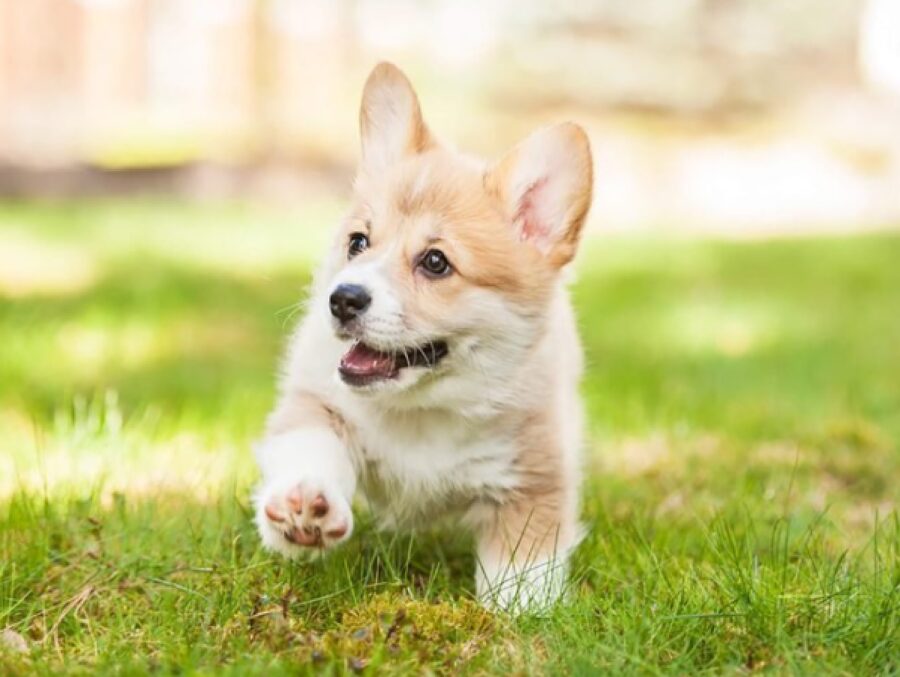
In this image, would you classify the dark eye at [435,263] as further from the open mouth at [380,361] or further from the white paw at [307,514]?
the white paw at [307,514]

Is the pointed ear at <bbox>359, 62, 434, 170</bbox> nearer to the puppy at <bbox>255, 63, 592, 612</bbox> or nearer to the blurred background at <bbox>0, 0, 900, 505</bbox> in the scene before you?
the puppy at <bbox>255, 63, 592, 612</bbox>

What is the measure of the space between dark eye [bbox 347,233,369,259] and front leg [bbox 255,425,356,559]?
486 mm

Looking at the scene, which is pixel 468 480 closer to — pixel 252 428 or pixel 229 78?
pixel 252 428

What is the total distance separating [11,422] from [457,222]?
185 centimetres

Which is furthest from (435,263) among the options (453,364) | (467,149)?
(467,149)

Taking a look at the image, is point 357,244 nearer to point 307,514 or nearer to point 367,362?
point 367,362

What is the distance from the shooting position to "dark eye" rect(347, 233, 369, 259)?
310cm

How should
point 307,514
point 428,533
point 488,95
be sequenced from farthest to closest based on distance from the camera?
point 488,95
point 428,533
point 307,514

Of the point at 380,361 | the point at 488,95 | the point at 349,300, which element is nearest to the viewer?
the point at 349,300

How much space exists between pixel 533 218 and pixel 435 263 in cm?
31

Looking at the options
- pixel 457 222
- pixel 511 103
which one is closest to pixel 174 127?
pixel 511 103

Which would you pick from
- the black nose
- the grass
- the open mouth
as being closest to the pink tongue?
the open mouth

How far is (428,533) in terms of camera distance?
331cm

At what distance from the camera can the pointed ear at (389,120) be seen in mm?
3258
